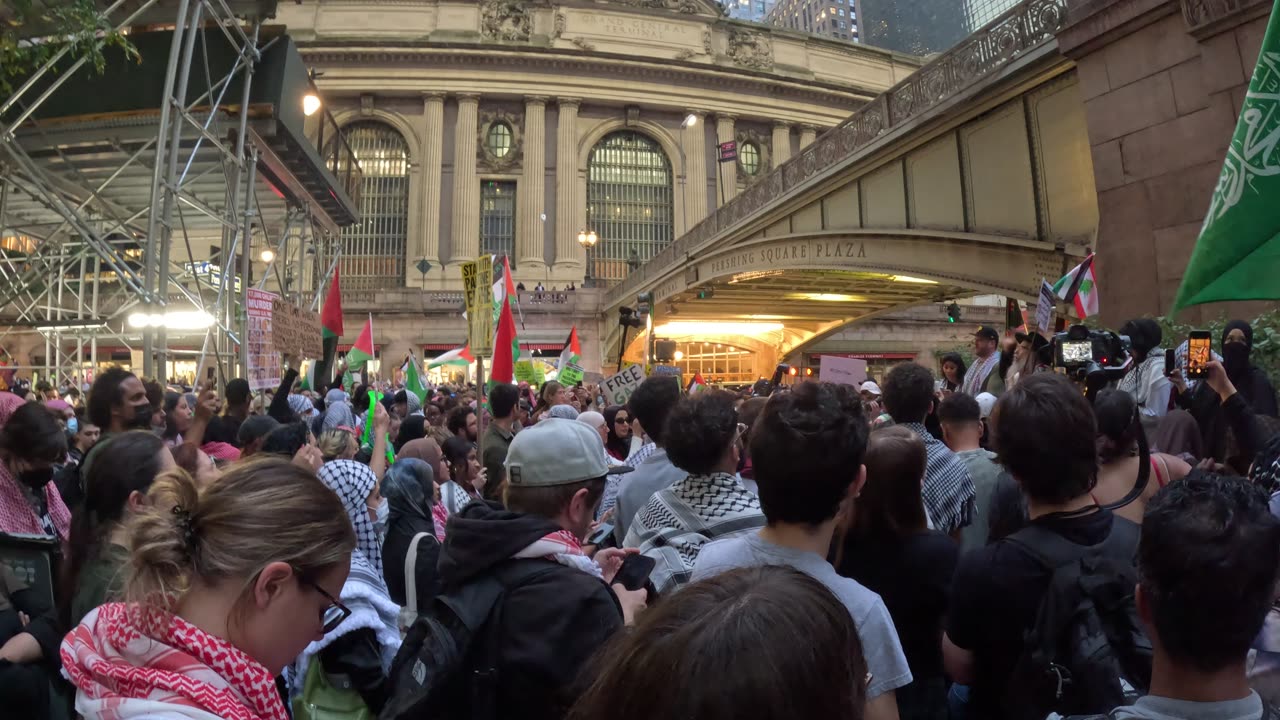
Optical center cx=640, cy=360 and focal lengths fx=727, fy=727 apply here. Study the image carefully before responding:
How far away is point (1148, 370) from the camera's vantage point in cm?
562

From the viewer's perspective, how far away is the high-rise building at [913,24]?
45.6 m

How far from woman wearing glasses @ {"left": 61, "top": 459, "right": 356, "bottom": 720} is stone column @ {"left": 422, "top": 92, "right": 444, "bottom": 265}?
4227 cm

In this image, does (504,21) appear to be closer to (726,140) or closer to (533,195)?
(533,195)

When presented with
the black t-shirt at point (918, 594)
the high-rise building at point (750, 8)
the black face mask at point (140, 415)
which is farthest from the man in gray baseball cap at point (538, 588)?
the high-rise building at point (750, 8)

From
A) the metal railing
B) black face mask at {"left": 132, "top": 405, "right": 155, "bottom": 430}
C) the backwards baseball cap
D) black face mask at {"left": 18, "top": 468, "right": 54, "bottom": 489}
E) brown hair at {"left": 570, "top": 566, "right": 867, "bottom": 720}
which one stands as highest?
the metal railing

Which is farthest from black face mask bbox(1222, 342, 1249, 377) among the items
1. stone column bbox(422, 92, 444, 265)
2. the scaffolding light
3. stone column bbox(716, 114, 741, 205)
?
stone column bbox(716, 114, 741, 205)

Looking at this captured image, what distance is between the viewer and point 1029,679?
198 cm

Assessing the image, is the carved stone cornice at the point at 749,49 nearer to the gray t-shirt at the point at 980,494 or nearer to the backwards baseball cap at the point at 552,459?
the gray t-shirt at the point at 980,494

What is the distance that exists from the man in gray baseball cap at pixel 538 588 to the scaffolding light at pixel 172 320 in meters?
9.61

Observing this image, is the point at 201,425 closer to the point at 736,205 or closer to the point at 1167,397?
the point at 1167,397

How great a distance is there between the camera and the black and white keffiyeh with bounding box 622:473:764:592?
97.4 inches

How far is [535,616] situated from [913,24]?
2779 inches

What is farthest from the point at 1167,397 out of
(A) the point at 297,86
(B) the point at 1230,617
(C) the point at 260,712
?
(A) the point at 297,86

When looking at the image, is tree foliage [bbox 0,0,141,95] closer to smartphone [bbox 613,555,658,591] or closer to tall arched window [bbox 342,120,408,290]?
smartphone [bbox 613,555,658,591]
